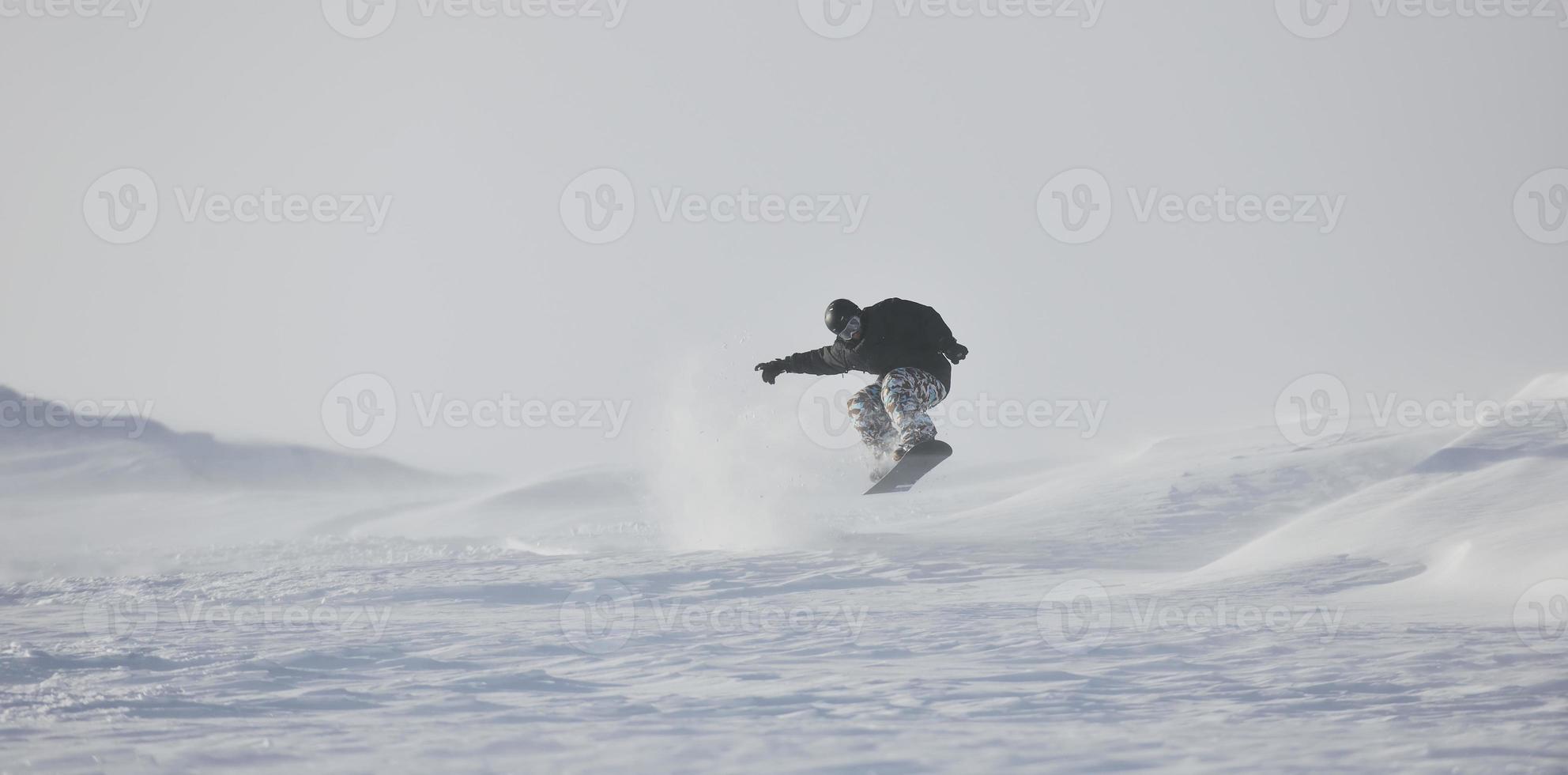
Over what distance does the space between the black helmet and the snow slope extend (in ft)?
6.77

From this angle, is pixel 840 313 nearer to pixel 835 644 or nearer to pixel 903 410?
pixel 903 410

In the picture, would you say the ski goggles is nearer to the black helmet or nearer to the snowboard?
the black helmet

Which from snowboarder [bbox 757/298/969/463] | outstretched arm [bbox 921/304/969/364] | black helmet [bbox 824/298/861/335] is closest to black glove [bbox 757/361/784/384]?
snowboarder [bbox 757/298/969/463]

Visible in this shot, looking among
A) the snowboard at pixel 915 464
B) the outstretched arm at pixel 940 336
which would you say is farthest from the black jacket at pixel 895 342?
the snowboard at pixel 915 464

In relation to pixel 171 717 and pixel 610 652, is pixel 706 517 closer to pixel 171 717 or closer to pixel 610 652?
pixel 610 652

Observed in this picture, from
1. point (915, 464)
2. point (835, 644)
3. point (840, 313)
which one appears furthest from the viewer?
point (840, 313)

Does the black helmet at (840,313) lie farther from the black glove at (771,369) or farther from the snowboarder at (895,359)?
the black glove at (771,369)

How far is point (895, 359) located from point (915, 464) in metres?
1.03

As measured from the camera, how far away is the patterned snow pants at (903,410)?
31.1 ft

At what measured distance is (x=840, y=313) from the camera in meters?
9.41

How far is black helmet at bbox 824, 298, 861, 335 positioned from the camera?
371 inches

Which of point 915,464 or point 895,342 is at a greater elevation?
point 895,342

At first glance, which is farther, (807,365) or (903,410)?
(807,365)

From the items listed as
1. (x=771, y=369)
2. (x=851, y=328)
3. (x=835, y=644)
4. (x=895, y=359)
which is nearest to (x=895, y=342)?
(x=895, y=359)
